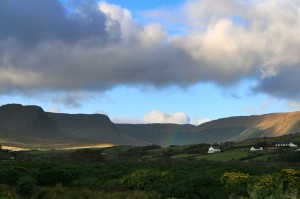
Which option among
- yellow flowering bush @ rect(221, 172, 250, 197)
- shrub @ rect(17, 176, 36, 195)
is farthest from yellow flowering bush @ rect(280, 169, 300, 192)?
shrub @ rect(17, 176, 36, 195)

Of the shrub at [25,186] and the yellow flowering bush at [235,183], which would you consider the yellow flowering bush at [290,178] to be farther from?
the shrub at [25,186]

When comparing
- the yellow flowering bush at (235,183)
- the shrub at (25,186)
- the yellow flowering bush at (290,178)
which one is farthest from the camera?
the yellow flowering bush at (290,178)

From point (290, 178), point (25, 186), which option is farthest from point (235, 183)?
point (25, 186)

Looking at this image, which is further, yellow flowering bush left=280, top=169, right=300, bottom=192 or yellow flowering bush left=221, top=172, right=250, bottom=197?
yellow flowering bush left=280, top=169, right=300, bottom=192

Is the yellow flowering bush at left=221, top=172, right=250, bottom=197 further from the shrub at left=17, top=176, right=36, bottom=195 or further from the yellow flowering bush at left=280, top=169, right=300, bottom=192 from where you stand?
the shrub at left=17, top=176, right=36, bottom=195

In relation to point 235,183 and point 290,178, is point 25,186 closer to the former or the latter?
point 235,183

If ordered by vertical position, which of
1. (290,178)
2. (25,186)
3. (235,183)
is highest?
(290,178)

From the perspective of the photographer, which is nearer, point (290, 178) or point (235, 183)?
point (235, 183)

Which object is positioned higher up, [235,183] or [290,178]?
[290,178]

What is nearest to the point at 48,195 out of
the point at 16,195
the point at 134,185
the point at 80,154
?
the point at 16,195

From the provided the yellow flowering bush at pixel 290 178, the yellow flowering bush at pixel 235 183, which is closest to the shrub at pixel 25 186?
the yellow flowering bush at pixel 235 183

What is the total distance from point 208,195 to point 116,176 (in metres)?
19.8

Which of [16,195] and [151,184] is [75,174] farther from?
[16,195]

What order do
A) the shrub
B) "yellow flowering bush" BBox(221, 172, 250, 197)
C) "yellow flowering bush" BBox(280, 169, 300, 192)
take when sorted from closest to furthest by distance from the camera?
"yellow flowering bush" BBox(221, 172, 250, 197) < the shrub < "yellow flowering bush" BBox(280, 169, 300, 192)
